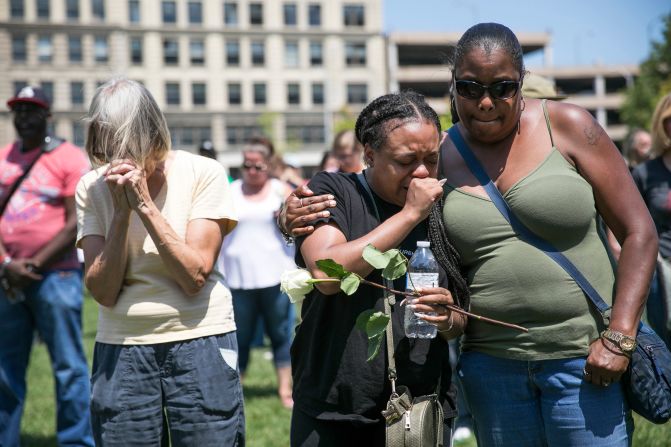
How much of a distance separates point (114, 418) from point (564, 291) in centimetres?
188

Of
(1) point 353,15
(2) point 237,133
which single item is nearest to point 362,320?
(2) point 237,133

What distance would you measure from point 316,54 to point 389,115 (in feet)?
212

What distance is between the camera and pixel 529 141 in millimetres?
2748

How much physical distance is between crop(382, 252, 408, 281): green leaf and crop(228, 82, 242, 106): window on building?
61801 mm

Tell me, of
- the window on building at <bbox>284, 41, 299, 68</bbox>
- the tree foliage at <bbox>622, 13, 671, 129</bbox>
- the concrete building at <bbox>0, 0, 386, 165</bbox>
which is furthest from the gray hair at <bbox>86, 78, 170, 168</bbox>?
the window on building at <bbox>284, 41, 299, 68</bbox>

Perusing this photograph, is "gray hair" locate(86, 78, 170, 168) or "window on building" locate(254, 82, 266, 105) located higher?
"gray hair" locate(86, 78, 170, 168)

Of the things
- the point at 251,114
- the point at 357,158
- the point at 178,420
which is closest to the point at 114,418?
the point at 178,420

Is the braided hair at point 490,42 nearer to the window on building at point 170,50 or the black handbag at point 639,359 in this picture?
the black handbag at point 639,359

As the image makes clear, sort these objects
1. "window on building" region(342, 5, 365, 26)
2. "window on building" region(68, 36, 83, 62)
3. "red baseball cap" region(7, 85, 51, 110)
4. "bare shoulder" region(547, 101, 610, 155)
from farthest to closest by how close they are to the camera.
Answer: "window on building" region(342, 5, 365, 26) → "window on building" region(68, 36, 83, 62) → "red baseball cap" region(7, 85, 51, 110) → "bare shoulder" region(547, 101, 610, 155)

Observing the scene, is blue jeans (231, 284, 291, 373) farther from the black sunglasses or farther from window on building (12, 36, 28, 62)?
window on building (12, 36, 28, 62)

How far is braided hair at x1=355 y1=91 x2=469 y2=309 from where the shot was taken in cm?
268

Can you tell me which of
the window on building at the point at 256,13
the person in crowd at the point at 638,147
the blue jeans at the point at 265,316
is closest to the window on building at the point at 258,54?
the window on building at the point at 256,13

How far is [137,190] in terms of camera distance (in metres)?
2.99

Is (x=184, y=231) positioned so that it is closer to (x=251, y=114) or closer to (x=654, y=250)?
(x=654, y=250)
